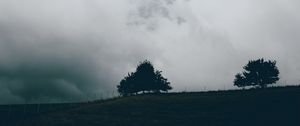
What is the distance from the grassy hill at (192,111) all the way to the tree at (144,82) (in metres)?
26.5

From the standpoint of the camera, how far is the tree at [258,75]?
8762 centimetres

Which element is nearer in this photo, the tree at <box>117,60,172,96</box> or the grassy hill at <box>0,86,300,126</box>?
the grassy hill at <box>0,86,300,126</box>

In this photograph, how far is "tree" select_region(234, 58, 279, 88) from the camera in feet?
287

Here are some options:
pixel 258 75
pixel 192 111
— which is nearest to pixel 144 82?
pixel 258 75

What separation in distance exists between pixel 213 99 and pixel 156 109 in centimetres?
1070

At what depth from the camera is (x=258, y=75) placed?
88.8m

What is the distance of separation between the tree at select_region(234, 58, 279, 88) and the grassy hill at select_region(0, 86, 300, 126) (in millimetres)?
19718

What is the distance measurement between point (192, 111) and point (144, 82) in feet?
141

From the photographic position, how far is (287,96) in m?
57.4

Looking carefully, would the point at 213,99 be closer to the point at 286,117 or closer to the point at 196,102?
the point at 196,102

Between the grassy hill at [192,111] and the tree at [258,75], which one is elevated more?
the tree at [258,75]

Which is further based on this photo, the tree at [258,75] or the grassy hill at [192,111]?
the tree at [258,75]

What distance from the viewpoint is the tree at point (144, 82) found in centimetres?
9531

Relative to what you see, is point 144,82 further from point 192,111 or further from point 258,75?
point 192,111
